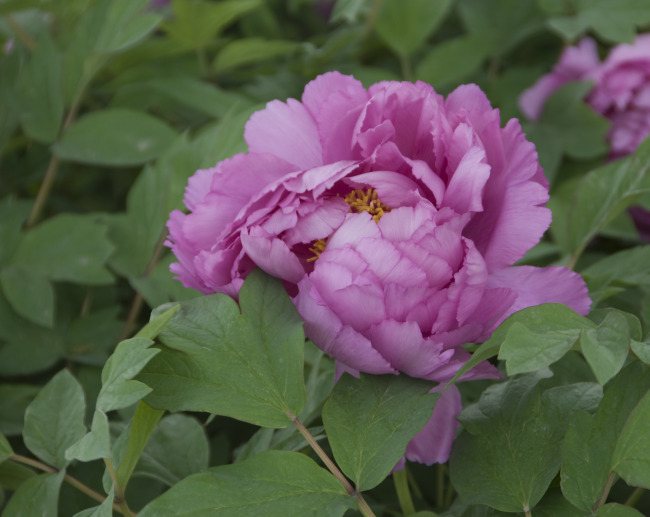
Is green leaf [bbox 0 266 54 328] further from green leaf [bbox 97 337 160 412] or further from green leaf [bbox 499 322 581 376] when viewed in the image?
green leaf [bbox 499 322 581 376]

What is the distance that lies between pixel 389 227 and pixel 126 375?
12 cm

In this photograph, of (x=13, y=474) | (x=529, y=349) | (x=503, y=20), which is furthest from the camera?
(x=503, y=20)

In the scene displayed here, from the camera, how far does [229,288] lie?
1.15 feet

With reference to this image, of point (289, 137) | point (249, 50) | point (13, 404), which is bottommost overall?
point (13, 404)

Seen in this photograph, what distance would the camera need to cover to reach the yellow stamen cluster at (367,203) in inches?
14.0

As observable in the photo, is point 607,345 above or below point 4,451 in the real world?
above

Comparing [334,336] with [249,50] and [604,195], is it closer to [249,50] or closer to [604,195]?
[604,195]

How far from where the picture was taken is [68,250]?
0.56 m

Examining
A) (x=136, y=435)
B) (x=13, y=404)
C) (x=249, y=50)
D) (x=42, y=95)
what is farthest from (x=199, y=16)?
(x=136, y=435)

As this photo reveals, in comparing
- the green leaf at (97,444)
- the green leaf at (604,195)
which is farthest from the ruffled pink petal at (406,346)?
the green leaf at (604,195)

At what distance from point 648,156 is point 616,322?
0.64 ft

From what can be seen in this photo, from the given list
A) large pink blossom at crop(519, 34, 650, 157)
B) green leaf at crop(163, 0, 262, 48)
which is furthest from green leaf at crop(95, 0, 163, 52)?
large pink blossom at crop(519, 34, 650, 157)

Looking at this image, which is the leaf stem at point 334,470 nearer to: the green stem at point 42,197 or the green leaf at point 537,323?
the green leaf at point 537,323

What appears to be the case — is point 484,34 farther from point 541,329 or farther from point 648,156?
point 541,329
